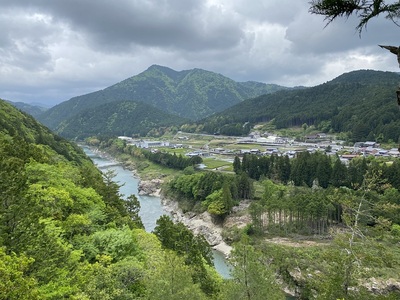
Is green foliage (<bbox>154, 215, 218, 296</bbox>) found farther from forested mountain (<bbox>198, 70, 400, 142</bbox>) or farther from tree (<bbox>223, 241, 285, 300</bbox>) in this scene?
forested mountain (<bbox>198, 70, 400, 142</bbox>)

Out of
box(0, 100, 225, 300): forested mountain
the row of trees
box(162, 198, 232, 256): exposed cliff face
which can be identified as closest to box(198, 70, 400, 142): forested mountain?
the row of trees

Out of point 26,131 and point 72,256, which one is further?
point 26,131

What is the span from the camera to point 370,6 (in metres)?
7.20

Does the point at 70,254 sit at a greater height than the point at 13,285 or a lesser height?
lesser

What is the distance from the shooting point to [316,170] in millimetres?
69000

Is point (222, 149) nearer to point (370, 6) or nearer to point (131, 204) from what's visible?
point (131, 204)

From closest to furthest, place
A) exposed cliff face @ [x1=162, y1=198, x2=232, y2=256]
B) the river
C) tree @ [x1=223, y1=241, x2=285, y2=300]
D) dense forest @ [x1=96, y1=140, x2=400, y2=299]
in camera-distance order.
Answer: dense forest @ [x1=96, y1=140, x2=400, y2=299] < tree @ [x1=223, y1=241, x2=285, y2=300] < the river < exposed cliff face @ [x1=162, y1=198, x2=232, y2=256]

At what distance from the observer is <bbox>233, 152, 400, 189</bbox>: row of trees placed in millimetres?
61141

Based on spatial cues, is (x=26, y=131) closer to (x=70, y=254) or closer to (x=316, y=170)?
(x=70, y=254)

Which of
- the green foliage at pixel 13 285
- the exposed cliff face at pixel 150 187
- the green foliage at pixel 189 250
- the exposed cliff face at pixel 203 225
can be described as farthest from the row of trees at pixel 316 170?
the green foliage at pixel 13 285

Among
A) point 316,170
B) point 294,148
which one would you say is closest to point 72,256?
point 316,170

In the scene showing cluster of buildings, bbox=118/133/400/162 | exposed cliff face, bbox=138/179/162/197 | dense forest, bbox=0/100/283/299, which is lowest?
exposed cliff face, bbox=138/179/162/197

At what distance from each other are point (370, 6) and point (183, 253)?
24.6 m

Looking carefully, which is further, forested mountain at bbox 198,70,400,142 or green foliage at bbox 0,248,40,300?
forested mountain at bbox 198,70,400,142
